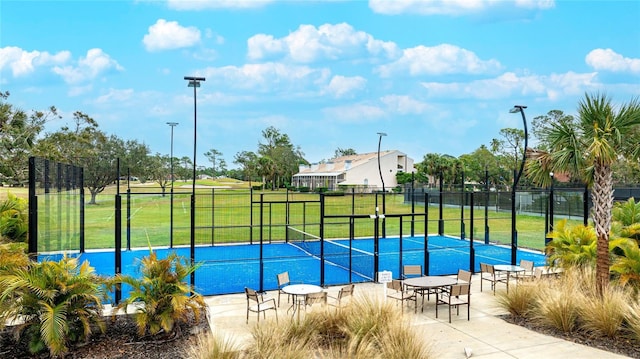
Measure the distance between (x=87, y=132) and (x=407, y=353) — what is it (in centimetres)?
5500

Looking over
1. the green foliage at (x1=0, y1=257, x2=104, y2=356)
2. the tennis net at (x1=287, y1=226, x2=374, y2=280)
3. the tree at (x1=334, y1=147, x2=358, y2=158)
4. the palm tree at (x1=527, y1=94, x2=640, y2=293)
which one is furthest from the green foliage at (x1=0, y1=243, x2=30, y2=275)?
the tree at (x1=334, y1=147, x2=358, y2=158)

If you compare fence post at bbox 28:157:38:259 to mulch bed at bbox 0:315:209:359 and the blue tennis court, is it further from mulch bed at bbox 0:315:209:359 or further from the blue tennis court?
the blue tennis court

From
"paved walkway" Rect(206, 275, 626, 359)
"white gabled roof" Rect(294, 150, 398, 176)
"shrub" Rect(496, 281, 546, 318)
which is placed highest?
"white gabled roof" Rect(294, 150, 398, 176)

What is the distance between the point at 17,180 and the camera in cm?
3394

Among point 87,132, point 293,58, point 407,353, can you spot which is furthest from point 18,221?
point 87,132

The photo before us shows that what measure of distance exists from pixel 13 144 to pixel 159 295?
30.5 m

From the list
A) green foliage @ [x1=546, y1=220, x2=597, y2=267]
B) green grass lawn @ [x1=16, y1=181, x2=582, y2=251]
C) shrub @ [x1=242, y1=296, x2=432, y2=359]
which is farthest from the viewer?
green grass lawn @ [x1=16, y1=181, x2=582, y2=251]

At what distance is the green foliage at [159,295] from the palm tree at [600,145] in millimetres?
8988

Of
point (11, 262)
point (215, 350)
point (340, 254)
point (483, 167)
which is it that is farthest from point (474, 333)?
point (483, 167)

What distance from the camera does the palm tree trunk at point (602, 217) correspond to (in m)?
11.1

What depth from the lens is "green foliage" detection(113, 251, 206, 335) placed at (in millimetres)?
8930

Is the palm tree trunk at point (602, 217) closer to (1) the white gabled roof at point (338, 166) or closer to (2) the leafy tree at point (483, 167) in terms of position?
(2) the leafy tree at point (483, 167)

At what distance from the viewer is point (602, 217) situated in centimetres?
1139

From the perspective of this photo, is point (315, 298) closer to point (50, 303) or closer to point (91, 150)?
point (50, 303)
